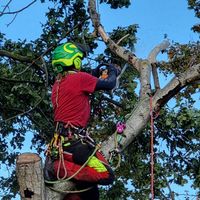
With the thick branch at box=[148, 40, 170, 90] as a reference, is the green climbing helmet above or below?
below

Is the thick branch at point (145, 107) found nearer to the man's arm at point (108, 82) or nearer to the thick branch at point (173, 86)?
the thick branch at point (173, 86)

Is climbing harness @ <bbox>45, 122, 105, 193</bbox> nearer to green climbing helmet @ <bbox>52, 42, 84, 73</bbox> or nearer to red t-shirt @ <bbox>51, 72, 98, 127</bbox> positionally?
red t-shirt @ <bbox>51, 72, 98, 127</bbox>

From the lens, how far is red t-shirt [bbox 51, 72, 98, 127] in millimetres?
3906

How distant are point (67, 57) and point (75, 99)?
1.03 ft

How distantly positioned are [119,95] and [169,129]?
108 cm

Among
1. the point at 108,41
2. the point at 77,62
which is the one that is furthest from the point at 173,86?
the point at 108,41

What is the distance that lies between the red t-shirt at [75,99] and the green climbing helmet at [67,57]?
8cm

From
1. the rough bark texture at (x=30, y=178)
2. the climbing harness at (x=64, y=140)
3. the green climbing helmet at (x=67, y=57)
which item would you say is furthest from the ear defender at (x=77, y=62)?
the rough bark texture at (x=30, y=178)

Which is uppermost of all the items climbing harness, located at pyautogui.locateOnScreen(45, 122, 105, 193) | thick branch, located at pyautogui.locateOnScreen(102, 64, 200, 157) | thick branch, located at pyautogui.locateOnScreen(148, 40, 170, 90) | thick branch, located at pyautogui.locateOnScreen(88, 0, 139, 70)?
thick branch, located at pyautogui.locateOnScreen(88, 0, 139, 70)

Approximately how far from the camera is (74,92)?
12.9 ft

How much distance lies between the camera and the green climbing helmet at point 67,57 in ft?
13.1

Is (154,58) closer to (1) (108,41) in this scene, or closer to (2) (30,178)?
(1) (108,41)

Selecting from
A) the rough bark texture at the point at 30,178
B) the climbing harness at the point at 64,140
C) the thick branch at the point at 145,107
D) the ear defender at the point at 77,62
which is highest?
the ear defender at the point at 77,62

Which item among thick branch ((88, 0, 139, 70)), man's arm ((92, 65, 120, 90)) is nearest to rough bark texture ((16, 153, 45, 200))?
man's arm ((92, 65, 120, 90))
